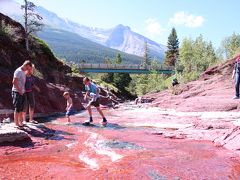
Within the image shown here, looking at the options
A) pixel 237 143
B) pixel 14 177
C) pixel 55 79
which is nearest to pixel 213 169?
pixel 237 143

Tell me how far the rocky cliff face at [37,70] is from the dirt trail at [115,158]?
7892 mm

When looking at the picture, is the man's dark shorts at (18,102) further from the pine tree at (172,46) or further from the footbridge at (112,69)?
the pine tree at (172,46)

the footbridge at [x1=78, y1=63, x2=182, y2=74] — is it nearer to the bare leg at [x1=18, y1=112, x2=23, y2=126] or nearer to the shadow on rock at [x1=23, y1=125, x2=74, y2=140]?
the shadow on rock at [x1=23, y1=125, x2=74, y2=140]

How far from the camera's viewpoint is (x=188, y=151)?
35.4ft

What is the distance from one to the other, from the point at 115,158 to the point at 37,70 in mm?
20487

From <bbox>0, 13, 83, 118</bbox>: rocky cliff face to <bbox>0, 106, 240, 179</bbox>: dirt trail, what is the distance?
7892 mm

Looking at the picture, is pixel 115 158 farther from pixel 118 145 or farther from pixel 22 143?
pixel 22 143

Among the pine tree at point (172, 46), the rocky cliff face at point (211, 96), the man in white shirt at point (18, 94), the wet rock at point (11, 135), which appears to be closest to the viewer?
the wet rock at point (11, 135)

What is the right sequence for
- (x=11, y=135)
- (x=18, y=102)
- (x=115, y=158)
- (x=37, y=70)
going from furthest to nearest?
(x=37, y=70)
(x=18, y=102)
(x=11, y=135)
(x=115, y=158)

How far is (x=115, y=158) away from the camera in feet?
31.8

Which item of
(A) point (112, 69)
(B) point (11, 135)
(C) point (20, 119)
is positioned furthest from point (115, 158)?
(A) point (112, 69)

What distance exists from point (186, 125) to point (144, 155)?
5.97 meters

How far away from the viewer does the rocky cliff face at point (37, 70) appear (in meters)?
20.7

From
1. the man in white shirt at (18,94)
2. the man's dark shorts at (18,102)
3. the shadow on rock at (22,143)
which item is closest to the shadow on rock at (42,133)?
the man in white shirt at (18,94)
